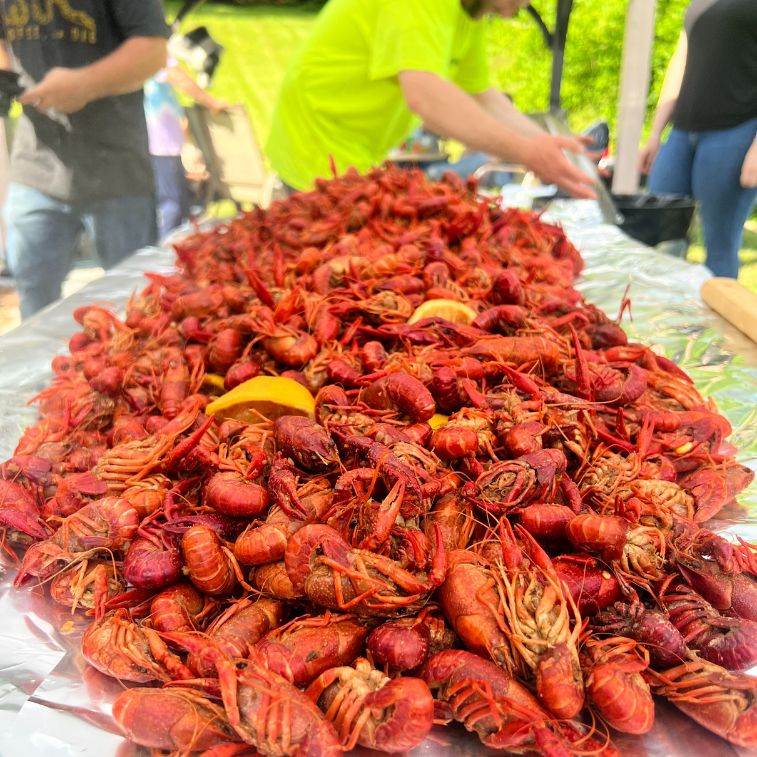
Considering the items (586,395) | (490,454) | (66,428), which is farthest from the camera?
(66,428)

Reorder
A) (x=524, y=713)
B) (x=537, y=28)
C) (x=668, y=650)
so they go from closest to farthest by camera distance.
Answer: (x=524, y=713)
(x=668, y=650)
(x=537, y=28)

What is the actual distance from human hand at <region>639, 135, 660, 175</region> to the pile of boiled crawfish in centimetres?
335

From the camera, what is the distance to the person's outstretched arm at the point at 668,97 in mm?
4004

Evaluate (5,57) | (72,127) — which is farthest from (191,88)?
(5,57)

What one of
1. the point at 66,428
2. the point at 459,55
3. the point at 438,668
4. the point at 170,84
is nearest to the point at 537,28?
the point at 459,55

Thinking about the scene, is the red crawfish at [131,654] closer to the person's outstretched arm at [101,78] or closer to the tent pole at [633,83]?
the person's outstretched arm at [101,78]

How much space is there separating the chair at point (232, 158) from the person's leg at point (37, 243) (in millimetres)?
5110

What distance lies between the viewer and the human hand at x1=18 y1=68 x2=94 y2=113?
141 inches

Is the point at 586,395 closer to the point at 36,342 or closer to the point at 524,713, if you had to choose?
the point at 524,713

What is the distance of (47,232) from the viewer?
4254 mm

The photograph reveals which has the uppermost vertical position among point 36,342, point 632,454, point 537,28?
point 537,28

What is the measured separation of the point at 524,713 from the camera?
1.21 m

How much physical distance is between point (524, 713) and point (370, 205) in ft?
10.1

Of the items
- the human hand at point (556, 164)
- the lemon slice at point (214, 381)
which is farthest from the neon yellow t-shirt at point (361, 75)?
the lemon slice at point (214, 381)
